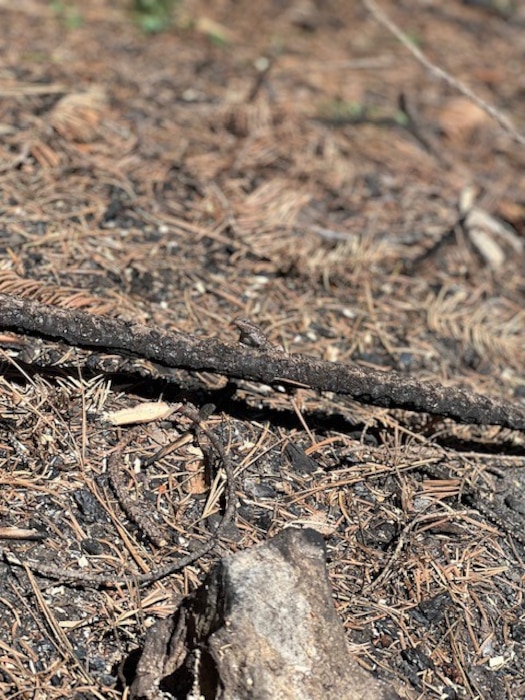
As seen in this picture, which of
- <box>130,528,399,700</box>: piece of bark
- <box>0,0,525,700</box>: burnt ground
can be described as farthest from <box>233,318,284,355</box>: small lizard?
<box>130,528,399,700</box>: piece of bark

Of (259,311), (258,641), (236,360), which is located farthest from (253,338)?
(258,641)

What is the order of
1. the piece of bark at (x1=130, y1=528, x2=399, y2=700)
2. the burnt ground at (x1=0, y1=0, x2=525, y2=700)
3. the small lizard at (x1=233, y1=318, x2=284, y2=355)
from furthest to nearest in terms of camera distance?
the small lizard at (x1=233, y1=318, x2=284, y2=355), the burnt ground at (x1=0, y1=0, x2=525, y2=700), the piece of bark at (x1=130, y1=528, x2=399, y2=700)

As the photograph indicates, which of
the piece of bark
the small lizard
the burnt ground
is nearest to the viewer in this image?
the piece of bark

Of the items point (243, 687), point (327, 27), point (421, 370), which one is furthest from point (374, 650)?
point (327, 27)

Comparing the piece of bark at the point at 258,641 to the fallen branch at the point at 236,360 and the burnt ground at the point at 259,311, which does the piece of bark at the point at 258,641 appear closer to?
the burnt ground at the point at 259,311

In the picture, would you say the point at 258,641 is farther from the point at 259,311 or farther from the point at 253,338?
the point at 259,311

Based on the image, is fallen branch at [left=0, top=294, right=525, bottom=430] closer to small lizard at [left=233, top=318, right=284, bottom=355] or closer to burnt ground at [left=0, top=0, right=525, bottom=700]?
small lizard at [left=233, top=318, right=284, bottom=355]
